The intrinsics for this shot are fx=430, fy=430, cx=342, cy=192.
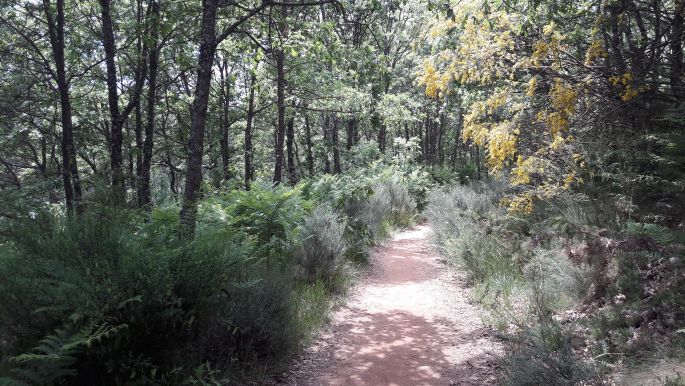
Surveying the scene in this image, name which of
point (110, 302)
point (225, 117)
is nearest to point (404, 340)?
point (110, 302)

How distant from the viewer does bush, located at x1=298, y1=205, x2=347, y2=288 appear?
646 cm

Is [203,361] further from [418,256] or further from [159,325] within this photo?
[418,256]

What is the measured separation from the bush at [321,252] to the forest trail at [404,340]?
1.70ft

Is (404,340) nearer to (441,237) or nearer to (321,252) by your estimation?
(321,252)

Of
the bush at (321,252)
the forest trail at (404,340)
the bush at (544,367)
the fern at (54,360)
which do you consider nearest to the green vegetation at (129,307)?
the fern at (54,360)

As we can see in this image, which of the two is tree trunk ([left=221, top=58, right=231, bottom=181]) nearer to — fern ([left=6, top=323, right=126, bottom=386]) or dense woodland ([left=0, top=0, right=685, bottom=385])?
dense woodland ([left=0, top=0, right=685, bottom=385])

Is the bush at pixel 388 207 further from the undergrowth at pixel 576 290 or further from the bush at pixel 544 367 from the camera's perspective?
the bush at pixel 544 367

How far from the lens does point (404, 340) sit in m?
5.01

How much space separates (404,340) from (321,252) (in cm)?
208

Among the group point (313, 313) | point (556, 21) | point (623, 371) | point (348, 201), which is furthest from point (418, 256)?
point (623, 371)

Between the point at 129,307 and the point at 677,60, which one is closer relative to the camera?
the point at 129,307

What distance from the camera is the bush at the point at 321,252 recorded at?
646 cm

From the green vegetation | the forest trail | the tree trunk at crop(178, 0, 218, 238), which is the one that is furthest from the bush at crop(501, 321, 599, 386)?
the tree trunk at crop(178, 0, 218, 238)

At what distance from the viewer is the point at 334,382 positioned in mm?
4074
